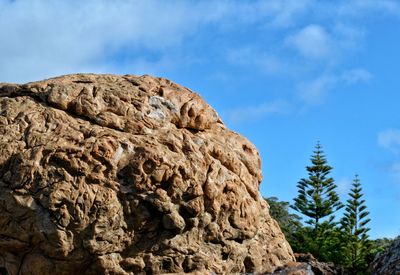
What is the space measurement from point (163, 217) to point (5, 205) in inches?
80.5

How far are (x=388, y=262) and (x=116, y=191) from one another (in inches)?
151

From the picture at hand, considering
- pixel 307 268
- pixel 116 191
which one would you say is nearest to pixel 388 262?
pixel 307 268

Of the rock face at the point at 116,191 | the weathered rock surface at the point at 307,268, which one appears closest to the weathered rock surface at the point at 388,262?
the weathered rock surface at the point at 307,268

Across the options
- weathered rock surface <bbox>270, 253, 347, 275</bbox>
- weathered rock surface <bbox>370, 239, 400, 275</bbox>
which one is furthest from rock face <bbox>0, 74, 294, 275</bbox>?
weathered rock surface <bbox>370, 239, 400, 275</bbox>

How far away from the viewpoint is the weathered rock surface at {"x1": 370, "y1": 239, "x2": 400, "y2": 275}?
395 inches

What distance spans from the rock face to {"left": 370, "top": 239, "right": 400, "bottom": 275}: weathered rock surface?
4.75 feet

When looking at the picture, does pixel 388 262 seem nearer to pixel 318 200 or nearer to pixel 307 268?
pixel 307 268

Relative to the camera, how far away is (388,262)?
406 inches

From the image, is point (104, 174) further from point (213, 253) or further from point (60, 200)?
point (213, 253)

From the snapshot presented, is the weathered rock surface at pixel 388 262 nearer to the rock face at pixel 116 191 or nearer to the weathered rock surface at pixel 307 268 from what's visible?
the weathered rock surface at pixel 307 268

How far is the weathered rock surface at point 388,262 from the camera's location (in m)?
10.0

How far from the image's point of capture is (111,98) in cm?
1045

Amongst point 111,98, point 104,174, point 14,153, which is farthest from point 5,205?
point 111,98

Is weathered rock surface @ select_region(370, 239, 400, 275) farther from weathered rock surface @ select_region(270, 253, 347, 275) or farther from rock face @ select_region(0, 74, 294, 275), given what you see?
rock face @ select_region(0, 74, 294, 275)
